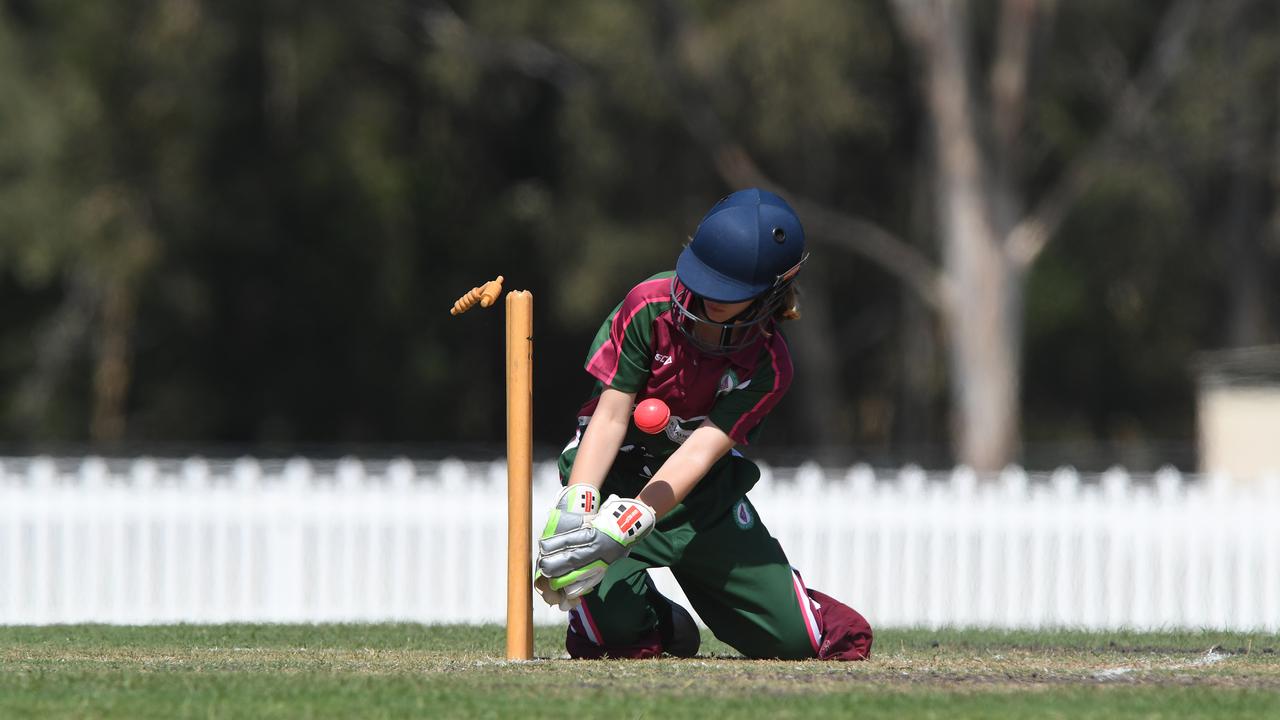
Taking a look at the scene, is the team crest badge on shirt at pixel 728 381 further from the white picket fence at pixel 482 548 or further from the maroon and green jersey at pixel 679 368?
the white picket fence at pixel 482 548

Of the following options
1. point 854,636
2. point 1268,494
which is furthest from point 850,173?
point 854,636

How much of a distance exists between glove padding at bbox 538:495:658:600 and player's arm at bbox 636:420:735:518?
177 mm

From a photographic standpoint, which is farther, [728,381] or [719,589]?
[719,589]

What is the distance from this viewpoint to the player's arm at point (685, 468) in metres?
5.87

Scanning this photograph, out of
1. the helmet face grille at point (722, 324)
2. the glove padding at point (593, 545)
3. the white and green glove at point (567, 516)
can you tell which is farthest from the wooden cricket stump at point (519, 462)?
the helmet face grille at point (722, 324)

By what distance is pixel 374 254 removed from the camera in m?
30.8

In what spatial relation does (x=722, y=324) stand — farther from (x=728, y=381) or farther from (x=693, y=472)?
(x=693, y=472)

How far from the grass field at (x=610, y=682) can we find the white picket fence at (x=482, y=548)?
567 cm

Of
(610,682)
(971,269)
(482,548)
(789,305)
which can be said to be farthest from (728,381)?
(971,269)

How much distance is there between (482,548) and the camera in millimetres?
12688

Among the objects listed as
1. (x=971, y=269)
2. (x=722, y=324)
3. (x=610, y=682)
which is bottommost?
(x=610, y=682)

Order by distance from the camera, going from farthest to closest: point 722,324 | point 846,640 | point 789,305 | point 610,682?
point 846,640 → point 789,305 → point 722,324 → point 610,682

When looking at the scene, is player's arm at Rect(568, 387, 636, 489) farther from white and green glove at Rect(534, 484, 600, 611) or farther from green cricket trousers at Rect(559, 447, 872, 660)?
green cricket trousers at Rect(559, 447, 872, 660)

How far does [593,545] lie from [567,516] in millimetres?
121
